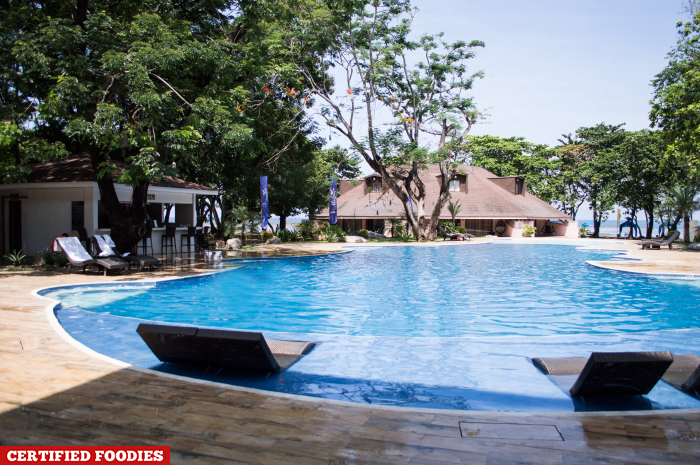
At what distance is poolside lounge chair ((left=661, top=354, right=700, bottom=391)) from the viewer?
4.41 meters

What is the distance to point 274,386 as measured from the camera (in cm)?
474

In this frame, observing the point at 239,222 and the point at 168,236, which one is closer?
the point at 168,236

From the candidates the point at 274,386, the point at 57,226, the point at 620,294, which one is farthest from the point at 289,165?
the point at 274,386

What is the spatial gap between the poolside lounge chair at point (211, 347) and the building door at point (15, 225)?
15394 millimetres

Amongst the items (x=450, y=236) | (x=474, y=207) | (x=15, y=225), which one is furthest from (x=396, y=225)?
(x=15, y=225)

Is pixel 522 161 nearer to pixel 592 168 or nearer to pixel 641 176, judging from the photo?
pixel 592 168

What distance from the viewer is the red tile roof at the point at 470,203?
125ft

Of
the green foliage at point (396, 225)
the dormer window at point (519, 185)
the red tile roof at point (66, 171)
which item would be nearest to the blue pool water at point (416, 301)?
the red tile roof at point (66, 171)

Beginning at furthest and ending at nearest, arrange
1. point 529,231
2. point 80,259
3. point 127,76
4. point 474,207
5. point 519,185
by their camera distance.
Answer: point 519,185 < point 474,207 < point 529,231 < point 80,259 < point 127,76

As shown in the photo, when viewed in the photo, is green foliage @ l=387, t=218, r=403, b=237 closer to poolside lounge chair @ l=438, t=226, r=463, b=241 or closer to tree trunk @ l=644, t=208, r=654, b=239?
poolside lounge chair @ l=438, t=226, r=463, b=241

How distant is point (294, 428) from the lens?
3.25 meters

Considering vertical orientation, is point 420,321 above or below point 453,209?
below

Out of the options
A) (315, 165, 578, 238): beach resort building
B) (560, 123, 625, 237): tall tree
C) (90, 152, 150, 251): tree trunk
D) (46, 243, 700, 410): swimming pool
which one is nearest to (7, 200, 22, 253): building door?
(90, 152, 150, 251): tree trunk

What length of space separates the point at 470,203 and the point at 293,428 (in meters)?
37.8
